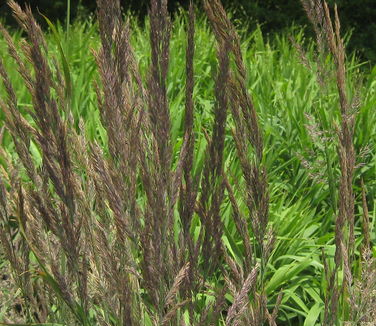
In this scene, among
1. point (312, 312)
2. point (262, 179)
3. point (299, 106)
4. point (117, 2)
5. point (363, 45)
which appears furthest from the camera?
point (363, 45)

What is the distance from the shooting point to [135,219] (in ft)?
3.62

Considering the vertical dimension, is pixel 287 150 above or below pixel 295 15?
below

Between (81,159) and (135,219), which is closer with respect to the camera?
(135,219)

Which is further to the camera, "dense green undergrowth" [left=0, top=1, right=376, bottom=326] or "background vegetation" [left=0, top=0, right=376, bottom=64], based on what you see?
"background vegetation" [left=0, top=0, right=376, bottom=64]

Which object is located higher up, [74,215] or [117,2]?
[117,2]

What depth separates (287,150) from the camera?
3352 mm

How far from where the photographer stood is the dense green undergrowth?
2250mm

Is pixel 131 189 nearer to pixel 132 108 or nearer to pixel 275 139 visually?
pixel 132 108

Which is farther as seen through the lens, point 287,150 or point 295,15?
point 295,15

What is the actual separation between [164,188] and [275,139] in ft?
7.75

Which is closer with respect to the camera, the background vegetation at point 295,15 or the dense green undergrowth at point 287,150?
the dense green undergrowth at point 287,150

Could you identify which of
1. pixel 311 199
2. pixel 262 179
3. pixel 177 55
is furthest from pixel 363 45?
pixel 262 179

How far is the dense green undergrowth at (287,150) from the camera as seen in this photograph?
7.38 feet

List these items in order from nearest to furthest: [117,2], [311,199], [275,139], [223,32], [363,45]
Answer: [117,2] < [223,32] < [311,199] < [275,139] < [363,45]
